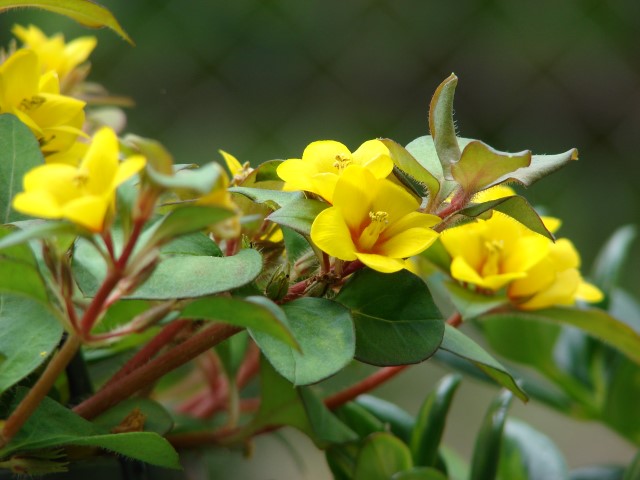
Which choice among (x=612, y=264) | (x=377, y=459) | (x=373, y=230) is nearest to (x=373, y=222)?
(x=373, y=230)

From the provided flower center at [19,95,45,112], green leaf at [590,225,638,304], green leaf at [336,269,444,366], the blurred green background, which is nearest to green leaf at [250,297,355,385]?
green leaf at [336,269,444,366]

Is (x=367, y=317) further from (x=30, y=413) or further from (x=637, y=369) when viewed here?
(x=637, y=369)

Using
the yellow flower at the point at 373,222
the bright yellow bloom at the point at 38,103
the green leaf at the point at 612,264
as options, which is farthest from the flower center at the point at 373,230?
the green leaf at the point at 612,264

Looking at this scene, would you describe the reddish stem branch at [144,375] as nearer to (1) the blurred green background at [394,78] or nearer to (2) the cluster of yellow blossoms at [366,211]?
(2) the cluster of yellow blossoms at [366,211]

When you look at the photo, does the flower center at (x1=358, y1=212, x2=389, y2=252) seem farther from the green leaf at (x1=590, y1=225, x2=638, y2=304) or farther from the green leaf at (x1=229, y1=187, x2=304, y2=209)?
the green leaf at (x1=590, y1=225, x2=638, y2=304)

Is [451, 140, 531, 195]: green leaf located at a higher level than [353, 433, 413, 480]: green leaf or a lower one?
higher

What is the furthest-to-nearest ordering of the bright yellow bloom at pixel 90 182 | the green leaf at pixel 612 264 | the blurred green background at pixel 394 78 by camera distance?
the blurred green background at pixel 394 78
the green leaf at pixel 612 264
the bright yellow bloom at pixel 90 182
